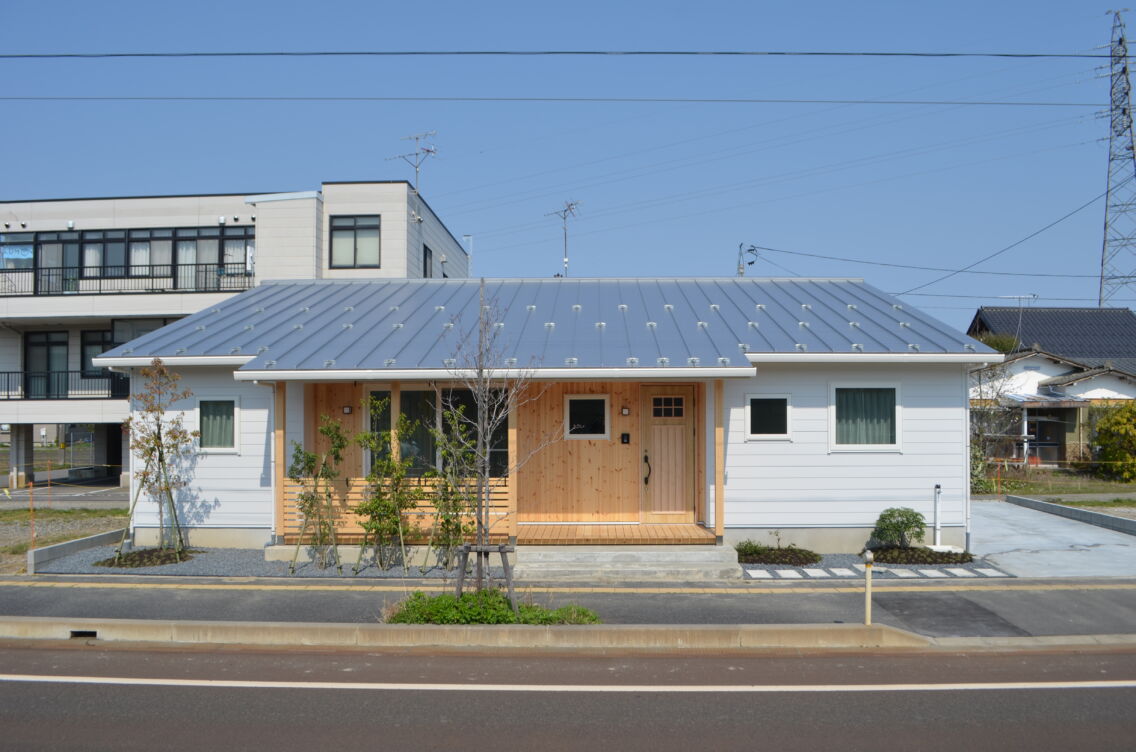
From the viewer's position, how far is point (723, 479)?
1284cm

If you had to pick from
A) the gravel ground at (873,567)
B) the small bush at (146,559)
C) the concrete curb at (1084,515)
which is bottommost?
the small bush at (146,559)

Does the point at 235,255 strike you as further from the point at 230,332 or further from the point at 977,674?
the point at 977,674

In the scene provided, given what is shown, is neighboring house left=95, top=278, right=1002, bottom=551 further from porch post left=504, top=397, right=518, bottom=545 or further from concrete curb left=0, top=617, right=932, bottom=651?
concrete curb left=0, top=617, right=932, bottom=651

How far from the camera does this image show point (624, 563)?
12141mm

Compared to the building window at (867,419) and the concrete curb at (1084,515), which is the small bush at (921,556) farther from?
the concrete curb at (1084,515)

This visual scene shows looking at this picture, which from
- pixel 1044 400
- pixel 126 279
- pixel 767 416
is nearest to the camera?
pixel 767 416

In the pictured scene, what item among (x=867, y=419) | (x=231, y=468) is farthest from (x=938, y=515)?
(x=231, y=468)

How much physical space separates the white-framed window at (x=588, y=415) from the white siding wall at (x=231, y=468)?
17.0ft

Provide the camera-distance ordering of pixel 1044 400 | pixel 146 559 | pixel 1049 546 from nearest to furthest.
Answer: pixel 146 559, pixel 1049 546, pixel 1044 400

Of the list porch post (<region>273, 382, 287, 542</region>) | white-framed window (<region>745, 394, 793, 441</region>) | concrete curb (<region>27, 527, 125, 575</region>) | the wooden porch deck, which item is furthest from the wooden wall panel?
concrete curb (<region>27, 527, 125, 575</region>)

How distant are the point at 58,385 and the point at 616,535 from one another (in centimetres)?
2505

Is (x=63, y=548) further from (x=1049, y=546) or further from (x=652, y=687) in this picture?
(x=1049, y=546)

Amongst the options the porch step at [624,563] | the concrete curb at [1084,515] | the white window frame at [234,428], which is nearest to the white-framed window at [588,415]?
the porch step at [624,563]

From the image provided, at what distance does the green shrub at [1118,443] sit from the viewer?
82.1ft
